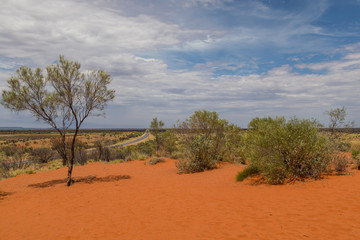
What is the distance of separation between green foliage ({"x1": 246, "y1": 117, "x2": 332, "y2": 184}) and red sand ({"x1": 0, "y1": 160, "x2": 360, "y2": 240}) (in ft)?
2.46

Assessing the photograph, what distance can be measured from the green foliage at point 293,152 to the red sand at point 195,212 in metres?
0.75

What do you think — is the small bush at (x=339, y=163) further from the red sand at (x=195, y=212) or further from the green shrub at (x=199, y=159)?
the green shrub at (x=199, y=159)

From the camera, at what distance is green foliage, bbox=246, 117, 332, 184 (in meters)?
9.71

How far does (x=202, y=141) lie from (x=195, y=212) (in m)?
9.32

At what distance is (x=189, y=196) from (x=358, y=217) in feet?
18.6

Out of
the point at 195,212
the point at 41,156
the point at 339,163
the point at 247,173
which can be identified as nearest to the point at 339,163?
the point at 339,163

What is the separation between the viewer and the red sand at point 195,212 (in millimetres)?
5465

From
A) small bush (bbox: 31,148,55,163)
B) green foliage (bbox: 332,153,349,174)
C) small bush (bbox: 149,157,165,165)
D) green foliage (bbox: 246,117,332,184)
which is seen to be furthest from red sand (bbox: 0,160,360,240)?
small bush (bbox: 31,148,55,163)

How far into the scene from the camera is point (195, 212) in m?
7.23

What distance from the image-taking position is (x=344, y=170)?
1006 centimetres

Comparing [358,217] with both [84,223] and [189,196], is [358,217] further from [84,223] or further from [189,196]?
[84,223]

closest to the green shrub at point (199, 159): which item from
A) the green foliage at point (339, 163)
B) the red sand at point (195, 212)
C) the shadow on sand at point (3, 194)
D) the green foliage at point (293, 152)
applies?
the red sand at point (195, 212)

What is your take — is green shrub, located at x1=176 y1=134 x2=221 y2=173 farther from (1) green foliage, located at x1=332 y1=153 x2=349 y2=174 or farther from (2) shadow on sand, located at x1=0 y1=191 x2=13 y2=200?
(2) shadow on sand, located at x1=0 y1=191 x2=13 y2=200

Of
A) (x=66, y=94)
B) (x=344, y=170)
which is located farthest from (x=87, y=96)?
(x=344, y=170)
